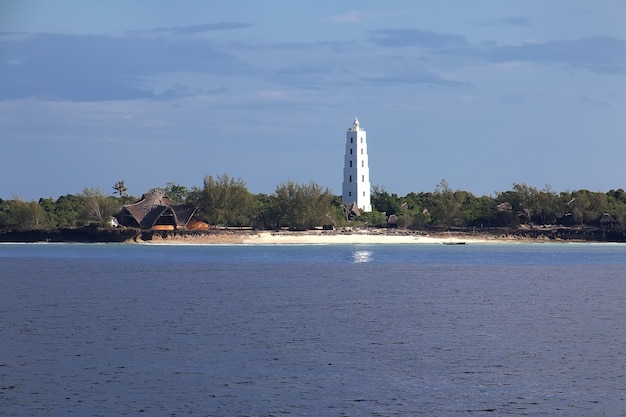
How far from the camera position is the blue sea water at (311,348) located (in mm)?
20000

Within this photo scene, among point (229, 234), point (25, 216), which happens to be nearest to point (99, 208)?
point (25, 216)

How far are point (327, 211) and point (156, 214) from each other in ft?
77.7

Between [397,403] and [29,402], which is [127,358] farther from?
[397,403]

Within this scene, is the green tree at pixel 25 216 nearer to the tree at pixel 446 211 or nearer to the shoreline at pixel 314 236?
the shoreline at pixel 314 236

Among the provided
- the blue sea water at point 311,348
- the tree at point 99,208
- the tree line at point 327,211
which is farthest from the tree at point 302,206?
the blue sea water at point 311,348

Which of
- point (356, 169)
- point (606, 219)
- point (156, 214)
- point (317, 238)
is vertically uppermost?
point (356, 169)

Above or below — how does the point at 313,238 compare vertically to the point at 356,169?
below

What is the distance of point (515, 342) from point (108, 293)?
24.1m

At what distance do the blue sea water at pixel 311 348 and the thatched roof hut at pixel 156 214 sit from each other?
67018 millimetres

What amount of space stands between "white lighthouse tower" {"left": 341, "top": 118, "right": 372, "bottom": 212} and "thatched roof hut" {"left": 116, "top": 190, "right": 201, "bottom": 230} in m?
26.9

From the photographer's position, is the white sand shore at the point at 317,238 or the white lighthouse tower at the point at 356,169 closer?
the white sand shore at the point at 317,238

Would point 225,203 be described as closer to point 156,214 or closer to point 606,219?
point 156,214

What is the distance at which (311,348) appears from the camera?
27.2 m

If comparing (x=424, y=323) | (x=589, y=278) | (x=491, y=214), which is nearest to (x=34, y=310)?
(x=424, y=323)
